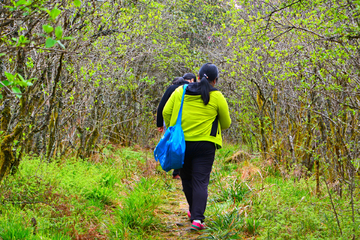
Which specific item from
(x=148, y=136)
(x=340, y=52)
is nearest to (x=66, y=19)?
(x=340, y=52)

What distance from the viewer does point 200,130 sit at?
4172 millimetres

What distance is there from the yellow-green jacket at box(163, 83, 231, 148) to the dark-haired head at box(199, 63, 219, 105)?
0.07 meters

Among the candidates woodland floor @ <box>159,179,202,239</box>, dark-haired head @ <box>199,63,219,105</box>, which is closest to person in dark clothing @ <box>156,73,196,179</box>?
woodland floor @ <box>159,179,202,239</box>

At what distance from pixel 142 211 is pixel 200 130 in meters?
1.33

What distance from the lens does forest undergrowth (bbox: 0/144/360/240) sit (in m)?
3.47

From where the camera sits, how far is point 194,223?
13.5 ft

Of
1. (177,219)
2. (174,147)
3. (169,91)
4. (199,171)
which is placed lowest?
(177,219)

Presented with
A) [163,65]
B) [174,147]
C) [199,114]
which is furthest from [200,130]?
[163,65]

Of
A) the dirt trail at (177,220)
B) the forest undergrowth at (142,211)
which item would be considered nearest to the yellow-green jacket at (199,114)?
the forest undergrowth at (142,211)

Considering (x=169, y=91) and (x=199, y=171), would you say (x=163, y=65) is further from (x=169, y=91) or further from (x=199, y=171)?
(x=199, y=171)

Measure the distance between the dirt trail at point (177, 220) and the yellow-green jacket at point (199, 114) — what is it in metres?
1.18

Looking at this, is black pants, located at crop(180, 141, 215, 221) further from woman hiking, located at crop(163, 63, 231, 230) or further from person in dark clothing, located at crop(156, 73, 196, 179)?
person in dark clothing, located at crop(156, 73, 196, 179)

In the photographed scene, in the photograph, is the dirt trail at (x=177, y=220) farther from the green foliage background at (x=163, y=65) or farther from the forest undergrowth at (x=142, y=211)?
the green foliage background at (x=163, y=65)

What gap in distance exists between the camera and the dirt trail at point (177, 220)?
414 centimetres
